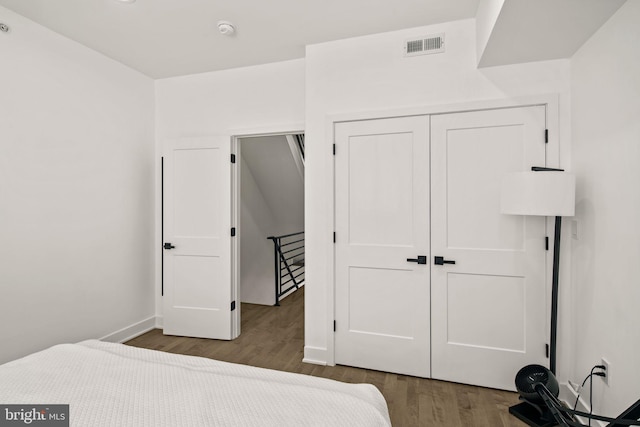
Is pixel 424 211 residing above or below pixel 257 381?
above

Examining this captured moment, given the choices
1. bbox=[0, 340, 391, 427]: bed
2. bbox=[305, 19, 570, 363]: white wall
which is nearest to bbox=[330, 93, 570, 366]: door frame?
bbox=[305, 19, 570, 363]: white wall

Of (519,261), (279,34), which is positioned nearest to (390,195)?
(519,261)

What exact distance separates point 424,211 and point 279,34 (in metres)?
1.93

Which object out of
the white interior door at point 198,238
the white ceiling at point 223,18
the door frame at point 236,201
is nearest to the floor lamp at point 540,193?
the white ceiling at point 223,18

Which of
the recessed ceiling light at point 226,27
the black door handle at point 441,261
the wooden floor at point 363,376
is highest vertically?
the recessed ceiling light at point 226,27

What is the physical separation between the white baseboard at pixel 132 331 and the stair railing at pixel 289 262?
167 centimetres

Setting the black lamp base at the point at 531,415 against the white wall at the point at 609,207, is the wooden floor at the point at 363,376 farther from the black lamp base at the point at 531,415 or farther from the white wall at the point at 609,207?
the white wall at the point at 609,207

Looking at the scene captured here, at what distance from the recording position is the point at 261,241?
5.26m

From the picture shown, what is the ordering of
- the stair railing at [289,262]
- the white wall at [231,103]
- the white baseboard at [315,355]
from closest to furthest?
the white baseboard at [315,355] < the white wall at [231,103] < the stair railing at [289,262]

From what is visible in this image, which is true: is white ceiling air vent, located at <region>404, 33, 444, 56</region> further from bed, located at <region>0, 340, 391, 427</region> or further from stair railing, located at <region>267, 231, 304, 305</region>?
stair railing, located at <region>267, 231, 304, 305</region>

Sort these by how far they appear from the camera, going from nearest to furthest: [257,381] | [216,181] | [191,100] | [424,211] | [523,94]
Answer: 1. [257,381]
2. [523,94]
3. [424,211]
4. [216,181]
5. [191,100]

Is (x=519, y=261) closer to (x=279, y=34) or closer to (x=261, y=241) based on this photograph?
(x=279, y=34)

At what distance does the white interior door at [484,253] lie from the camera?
2395 millimetres

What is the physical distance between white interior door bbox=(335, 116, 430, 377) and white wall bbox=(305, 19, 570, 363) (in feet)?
0.42
